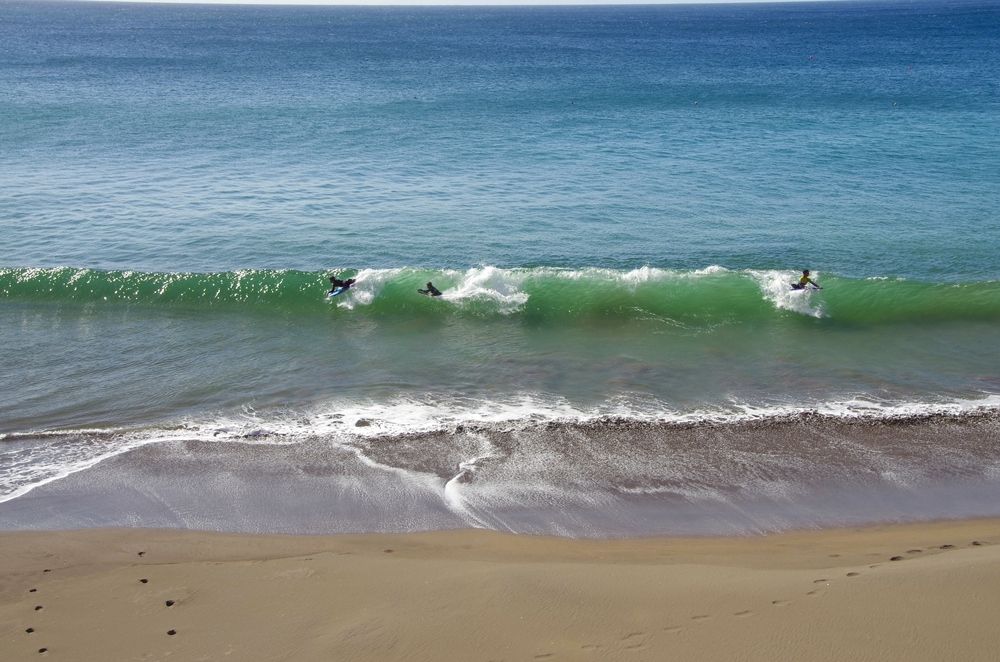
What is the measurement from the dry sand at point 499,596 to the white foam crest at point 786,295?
29.0 ft

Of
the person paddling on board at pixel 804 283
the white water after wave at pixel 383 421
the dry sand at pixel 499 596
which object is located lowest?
the dry sand at pixel 499 596

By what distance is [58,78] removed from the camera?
5609cm

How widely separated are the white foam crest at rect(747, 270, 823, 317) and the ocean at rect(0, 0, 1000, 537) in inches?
3.4

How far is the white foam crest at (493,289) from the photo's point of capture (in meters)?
19.3

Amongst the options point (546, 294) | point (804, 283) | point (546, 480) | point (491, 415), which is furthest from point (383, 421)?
point (804, 283)

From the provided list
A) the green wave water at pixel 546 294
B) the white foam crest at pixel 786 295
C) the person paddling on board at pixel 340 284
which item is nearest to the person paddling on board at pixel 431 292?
the green wave water at pixel 546 294

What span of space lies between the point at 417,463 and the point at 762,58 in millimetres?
71182

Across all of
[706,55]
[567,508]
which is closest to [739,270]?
[567,508]

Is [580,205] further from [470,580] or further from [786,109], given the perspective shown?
[786,109]

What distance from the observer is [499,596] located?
28.7 feet

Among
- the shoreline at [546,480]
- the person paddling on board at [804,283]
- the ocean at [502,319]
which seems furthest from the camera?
the person paddling on board at [804,283]

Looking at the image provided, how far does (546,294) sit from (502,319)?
1604 millimetres

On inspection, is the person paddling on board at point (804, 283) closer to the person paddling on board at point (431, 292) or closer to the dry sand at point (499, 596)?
the person paddling on board at point (431, 292)

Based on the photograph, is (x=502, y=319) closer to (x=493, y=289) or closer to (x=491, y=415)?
(x=493, y=289)
